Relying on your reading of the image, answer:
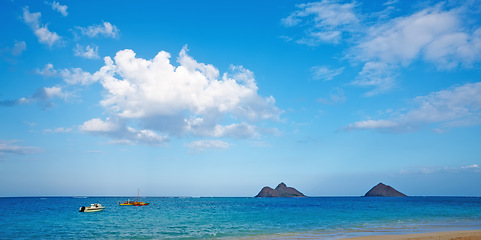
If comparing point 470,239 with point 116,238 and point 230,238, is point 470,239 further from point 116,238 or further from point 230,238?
point 116,238

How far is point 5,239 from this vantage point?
101 feet

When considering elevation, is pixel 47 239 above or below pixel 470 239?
below

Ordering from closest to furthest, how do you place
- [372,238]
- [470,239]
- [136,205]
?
[470,239]
[372,238]
[136,205]

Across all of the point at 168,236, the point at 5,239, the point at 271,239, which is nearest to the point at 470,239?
the point at 271,239

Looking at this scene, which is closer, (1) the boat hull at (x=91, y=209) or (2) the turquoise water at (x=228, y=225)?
(2) the turquoise water at (x=228, y=225)

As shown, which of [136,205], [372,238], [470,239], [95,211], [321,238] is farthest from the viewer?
[136,205]

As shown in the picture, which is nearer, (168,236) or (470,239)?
(470,239)

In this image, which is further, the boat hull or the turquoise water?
the boat hull

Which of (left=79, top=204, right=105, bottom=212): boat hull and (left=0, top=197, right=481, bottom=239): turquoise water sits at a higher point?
(left=0, top=197, right=481, bottom=239): turquoise water

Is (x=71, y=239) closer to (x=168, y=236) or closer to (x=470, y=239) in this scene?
(x=168, y=236)

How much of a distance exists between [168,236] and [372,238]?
61.6ft

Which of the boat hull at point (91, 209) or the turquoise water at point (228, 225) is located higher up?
the turquoise water at point (228, 225)

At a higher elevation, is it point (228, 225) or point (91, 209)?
point (228, 225)

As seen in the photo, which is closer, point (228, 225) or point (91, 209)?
point (228, 225)
